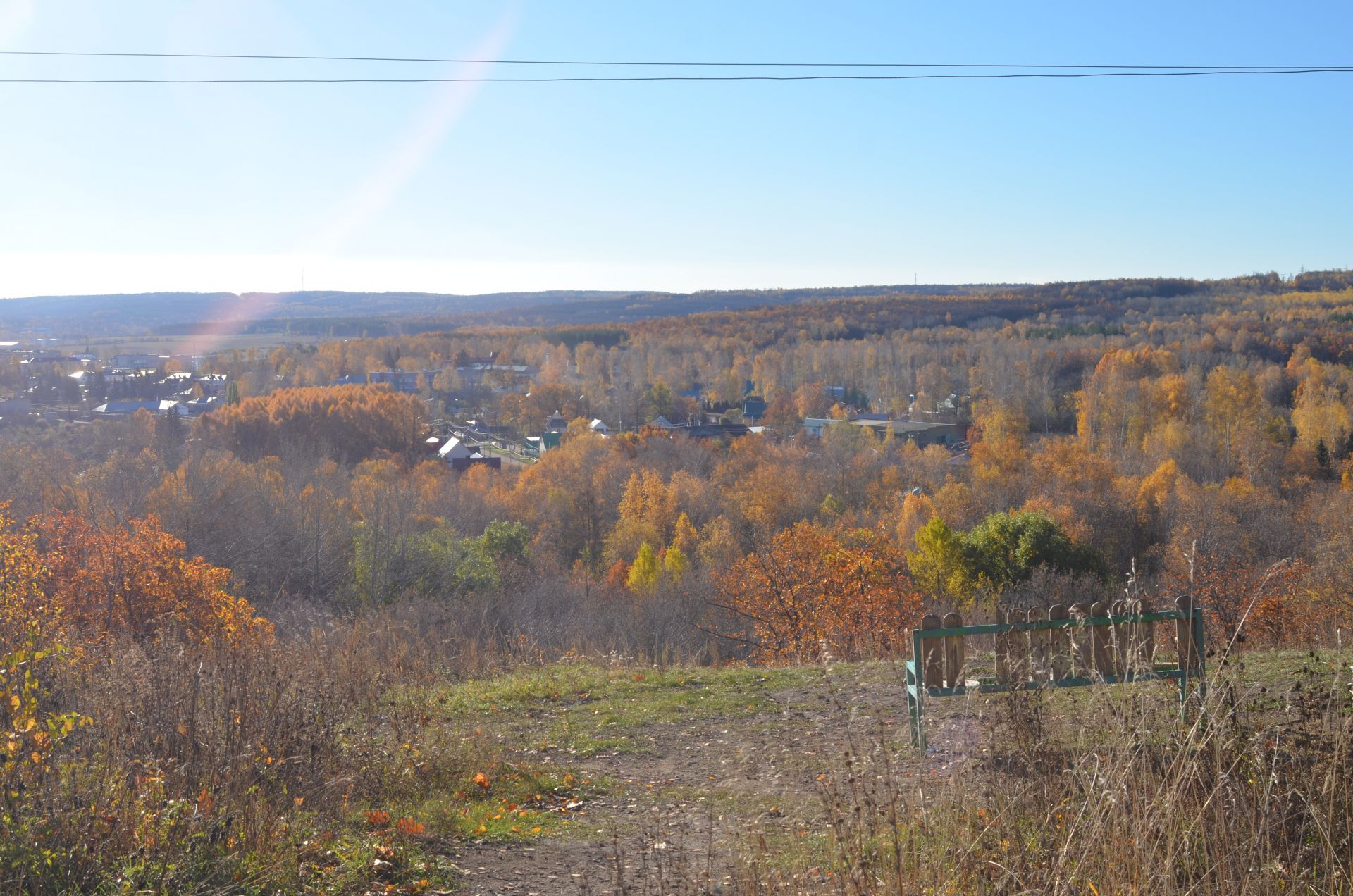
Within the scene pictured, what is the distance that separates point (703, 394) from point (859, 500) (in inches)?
2009

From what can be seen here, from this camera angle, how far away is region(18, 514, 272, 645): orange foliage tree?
37.3ft

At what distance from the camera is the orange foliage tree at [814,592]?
69.1 feet

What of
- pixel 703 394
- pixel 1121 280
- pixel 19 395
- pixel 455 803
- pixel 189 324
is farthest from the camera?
pixel 189 324

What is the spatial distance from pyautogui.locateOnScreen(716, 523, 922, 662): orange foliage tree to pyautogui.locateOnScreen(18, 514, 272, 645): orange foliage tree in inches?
370

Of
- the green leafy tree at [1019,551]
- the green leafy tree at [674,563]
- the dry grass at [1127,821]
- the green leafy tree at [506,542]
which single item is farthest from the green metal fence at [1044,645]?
the green leafy tree at [674,563]

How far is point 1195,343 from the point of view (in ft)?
259

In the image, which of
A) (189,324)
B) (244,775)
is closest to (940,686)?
(244,775)

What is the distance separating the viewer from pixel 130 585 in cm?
1330

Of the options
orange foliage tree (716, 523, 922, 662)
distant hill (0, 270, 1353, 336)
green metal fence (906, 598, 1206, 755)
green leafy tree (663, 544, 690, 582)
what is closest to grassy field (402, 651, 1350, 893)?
green metal fence (906, 598, 1206, 755)

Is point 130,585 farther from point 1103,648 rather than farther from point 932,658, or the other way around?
point 1103,648

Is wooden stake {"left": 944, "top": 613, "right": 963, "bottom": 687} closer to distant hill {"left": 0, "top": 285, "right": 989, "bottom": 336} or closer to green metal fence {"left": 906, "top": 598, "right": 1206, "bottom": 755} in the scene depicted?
green metal fence {"left": 906, "top": 598, "right": 1206, "bottom": 755}

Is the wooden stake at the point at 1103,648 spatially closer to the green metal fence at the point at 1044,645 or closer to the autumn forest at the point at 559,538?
the green metal fence at the point at 1044,645

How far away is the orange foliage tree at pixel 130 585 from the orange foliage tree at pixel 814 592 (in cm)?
941

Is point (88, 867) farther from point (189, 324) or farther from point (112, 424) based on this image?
point (189, 324)
